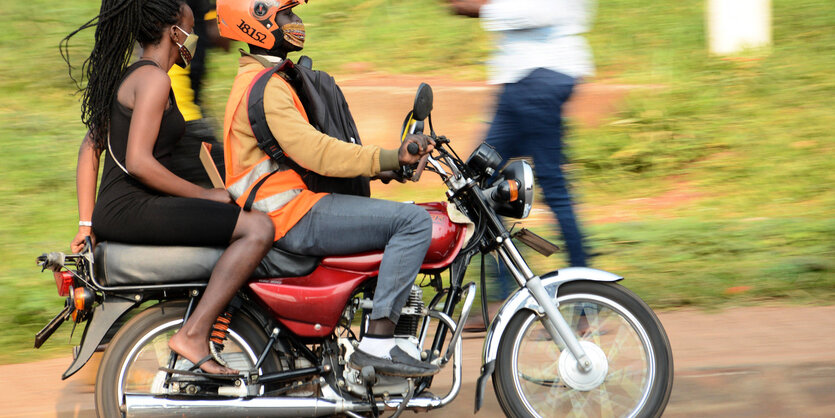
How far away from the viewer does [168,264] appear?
11.4 feet

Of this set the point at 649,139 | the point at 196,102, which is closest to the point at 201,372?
the point at 196,102

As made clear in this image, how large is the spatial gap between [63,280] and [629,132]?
5.99m

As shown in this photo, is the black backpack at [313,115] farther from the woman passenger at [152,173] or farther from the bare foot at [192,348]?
the bare foot at [192,348]

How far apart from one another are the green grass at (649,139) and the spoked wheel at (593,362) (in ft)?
6.44

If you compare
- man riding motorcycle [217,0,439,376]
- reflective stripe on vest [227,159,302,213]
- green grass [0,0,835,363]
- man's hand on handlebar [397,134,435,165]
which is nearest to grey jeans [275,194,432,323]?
man riding motorcycle [217,0,439,376]

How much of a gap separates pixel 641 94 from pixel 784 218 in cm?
246

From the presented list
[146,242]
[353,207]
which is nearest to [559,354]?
[353,207]

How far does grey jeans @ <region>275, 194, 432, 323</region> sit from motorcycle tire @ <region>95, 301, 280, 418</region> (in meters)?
0.40

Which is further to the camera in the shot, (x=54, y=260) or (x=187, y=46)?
(x=187, y=46)

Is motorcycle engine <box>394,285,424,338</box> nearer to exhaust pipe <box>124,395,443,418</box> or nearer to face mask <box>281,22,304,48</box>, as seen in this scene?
exhaust pipe <box>124,395,443,418</box>

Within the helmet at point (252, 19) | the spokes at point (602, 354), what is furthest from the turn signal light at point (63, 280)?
the spokes at point (602, 354)

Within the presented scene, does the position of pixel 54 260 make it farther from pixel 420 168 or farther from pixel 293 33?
pixel 420 168

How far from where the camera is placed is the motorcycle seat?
11.4ft

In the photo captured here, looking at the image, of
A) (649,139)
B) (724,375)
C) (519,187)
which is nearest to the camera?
(519,187)
